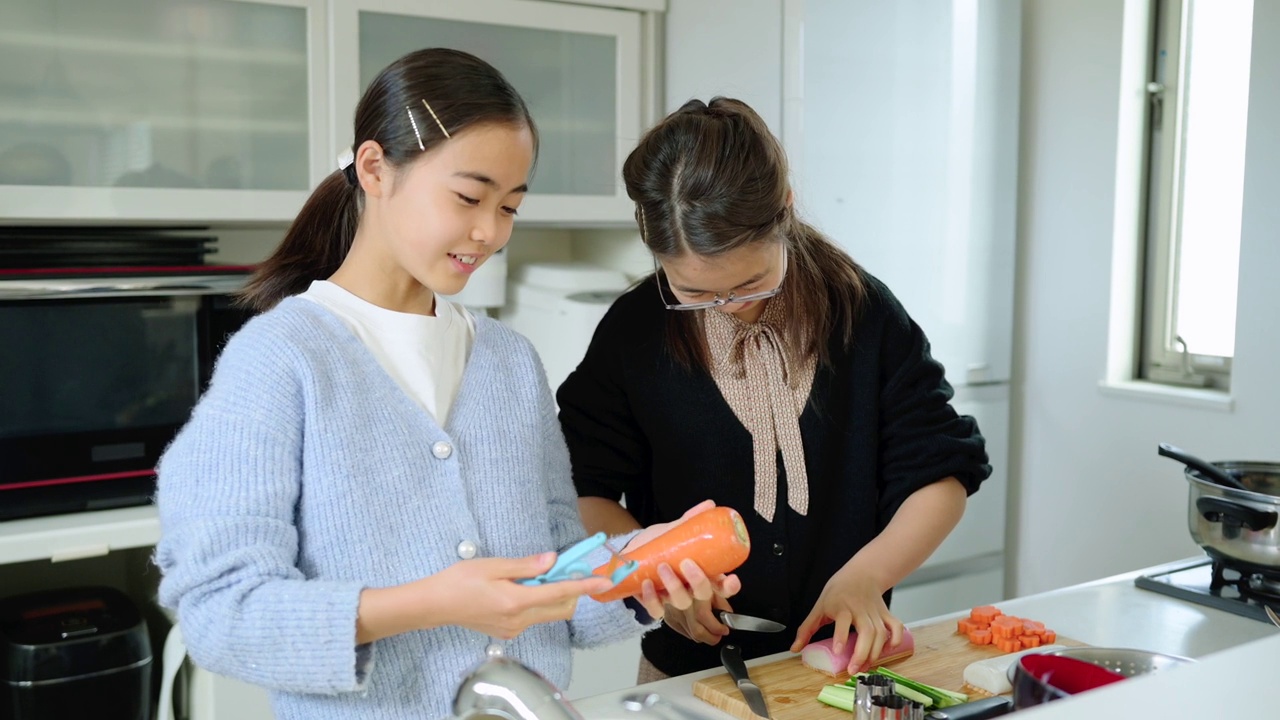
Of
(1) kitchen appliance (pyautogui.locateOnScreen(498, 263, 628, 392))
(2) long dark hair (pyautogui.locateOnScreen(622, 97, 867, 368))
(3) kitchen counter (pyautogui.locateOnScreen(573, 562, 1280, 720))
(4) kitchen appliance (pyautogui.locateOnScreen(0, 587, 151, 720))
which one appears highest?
(2) long dark hair (pyautogui.locateOnScreen(622, 97, 867, 368))

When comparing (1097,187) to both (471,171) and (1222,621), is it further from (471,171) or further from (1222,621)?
(471,171)

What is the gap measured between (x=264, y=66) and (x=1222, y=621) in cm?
169

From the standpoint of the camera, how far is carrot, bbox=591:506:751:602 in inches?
34.6

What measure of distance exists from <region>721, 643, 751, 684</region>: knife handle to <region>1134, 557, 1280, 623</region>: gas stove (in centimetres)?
61

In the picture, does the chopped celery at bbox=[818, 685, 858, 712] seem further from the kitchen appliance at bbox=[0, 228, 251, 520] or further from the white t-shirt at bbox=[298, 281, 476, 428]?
the kitchen appliance at bbox=[0, 228, 251, 520]

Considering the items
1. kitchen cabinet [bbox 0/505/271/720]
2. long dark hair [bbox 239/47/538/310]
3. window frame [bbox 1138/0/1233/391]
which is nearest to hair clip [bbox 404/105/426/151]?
long dark hair [bbox 239/47/538/310]

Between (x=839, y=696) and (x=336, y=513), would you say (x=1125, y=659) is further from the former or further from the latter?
(x=336, y=513)

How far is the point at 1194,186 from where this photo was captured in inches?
94.7

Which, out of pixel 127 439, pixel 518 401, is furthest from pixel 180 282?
pixel 518 401

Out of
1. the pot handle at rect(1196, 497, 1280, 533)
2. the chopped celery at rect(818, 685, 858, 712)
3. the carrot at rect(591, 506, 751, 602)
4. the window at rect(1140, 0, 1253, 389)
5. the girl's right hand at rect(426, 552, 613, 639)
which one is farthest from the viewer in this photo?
the window at rect(1140, 0, 1253, 389)

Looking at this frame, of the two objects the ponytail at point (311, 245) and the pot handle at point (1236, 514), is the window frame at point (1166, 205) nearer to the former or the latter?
the pot handle at point (1236, 514)

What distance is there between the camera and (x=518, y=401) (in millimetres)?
990

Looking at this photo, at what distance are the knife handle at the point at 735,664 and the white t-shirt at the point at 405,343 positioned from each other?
1.16 feet

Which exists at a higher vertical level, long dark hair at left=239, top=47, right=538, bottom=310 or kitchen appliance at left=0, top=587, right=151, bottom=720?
long dark hair at left=239, top=47, right=538, bottom=310
